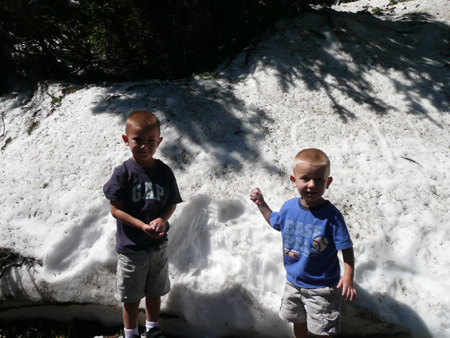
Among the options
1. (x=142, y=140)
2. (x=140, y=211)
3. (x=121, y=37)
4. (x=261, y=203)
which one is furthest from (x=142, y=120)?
(x=121, y=37)

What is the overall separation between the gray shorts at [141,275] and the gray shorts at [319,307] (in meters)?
1.02

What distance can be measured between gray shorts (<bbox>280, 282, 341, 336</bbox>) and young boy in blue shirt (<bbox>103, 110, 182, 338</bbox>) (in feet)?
3.39

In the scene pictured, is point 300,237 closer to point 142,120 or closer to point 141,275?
point 141,275

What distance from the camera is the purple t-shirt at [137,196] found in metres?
2.60

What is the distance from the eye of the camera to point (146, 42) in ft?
16.8

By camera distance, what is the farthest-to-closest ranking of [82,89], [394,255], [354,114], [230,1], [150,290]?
1. [230,1]
2. [82,89]
3. [354,114]
4. [394,255]
5. [150,290]

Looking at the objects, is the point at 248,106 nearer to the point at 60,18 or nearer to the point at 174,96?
the point at 174,96

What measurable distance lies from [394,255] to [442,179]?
3.94 feet

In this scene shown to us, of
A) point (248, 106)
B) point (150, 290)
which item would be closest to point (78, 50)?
point (248, 106)

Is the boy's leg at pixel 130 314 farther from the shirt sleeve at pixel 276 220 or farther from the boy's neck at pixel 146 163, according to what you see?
the shirt sleeve at pixel 276 220

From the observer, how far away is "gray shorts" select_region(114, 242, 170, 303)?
2.65 metres

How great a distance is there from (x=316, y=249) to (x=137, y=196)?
1.33 metres

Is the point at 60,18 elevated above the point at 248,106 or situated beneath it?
elevated above

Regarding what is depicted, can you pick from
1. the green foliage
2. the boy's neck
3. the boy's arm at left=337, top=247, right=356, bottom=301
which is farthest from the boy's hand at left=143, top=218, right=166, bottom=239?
the green foliage
